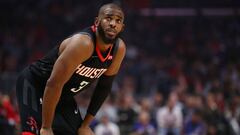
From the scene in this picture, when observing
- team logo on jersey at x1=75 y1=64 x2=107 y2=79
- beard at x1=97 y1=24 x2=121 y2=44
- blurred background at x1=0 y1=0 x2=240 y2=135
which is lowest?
blurred background at x1=0 y1=0 x2=240 y2=135

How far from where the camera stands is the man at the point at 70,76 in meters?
3.95

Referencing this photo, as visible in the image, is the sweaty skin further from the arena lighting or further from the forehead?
the arena lighting

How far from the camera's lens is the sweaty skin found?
3.92 metres

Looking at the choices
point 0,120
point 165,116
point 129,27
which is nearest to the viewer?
point 0,120

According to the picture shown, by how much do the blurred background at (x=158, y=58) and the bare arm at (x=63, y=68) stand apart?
5445 mm

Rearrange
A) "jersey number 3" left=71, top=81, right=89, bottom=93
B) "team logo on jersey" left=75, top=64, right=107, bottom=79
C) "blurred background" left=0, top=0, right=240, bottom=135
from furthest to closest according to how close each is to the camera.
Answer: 1. "blurred background" left=0, top=0, right=240, bottom=135
2. "jersey number 3" left=71, top=81, right=89, bottom=93
3. "team logo on jersey" left=75, top=64, right=107, bottom=79

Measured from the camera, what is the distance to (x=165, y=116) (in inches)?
382

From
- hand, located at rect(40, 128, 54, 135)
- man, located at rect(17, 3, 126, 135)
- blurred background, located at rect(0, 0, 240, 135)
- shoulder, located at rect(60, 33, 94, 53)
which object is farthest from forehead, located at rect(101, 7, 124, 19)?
blurred background, located at rect(0, 0, 240, 135)

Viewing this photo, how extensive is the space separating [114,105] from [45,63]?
5962mm

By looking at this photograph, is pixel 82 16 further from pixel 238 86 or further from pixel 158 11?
pixel 238 86

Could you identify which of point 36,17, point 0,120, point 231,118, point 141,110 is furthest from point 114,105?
point 36,17

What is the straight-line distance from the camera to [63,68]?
12.9ft

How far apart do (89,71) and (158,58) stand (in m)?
8.24

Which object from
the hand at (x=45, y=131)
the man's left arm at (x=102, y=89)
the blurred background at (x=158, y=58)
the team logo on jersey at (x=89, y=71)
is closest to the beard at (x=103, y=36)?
the team logo on jersey at (x=89, y=71)
